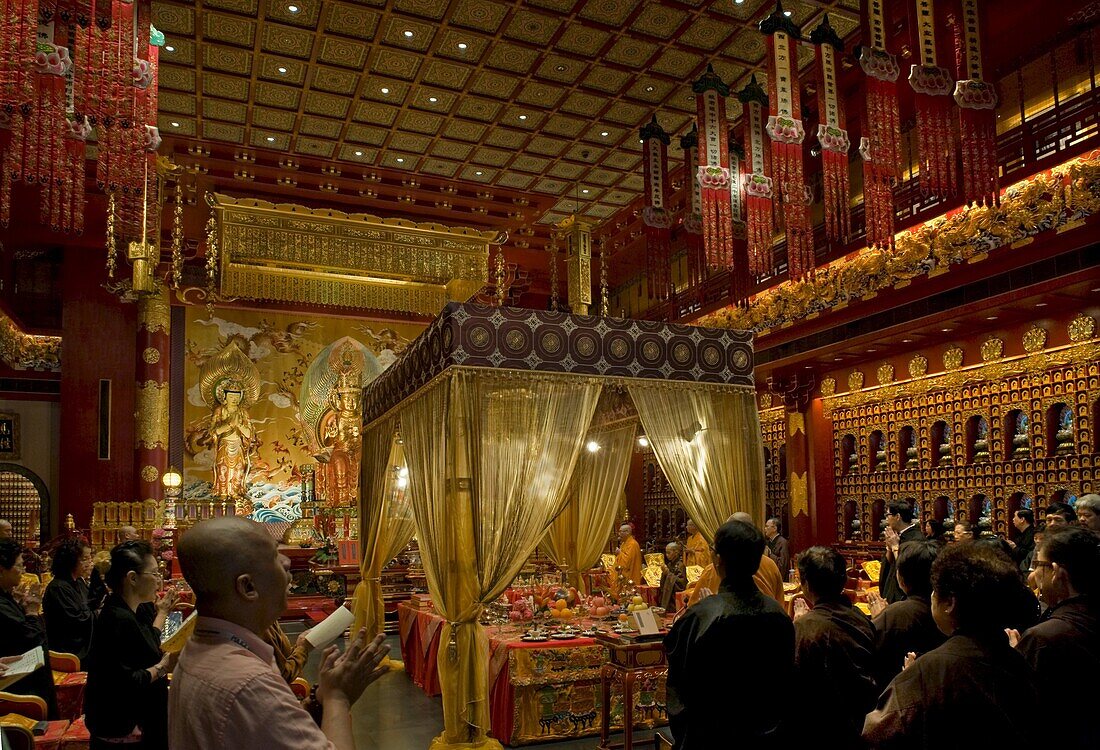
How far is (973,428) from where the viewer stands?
9367 mm

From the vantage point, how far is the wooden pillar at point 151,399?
42.9 ft

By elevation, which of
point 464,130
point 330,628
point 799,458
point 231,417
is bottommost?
point 330,628

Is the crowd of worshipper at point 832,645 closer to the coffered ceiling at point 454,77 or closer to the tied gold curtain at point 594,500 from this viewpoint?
the tied gold curtain at point 594,500

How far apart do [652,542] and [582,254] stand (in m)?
5.57

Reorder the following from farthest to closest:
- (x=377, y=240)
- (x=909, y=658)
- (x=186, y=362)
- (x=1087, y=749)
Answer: (x=186, y=362) < (x=377, y=240) < (x=909, y=658) < (x=1087, y=749)

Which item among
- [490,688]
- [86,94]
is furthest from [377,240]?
[490,688]

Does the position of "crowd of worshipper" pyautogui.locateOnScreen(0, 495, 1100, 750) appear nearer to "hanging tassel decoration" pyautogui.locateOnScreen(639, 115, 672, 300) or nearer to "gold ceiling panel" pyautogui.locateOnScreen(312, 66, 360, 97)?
"hanging tassel decoration" pyautogui.locateOnScreen(639, 115, 672, 300)

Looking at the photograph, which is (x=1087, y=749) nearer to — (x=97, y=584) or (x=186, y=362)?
(x=97, y=584)

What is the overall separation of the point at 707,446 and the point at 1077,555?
3.37 metres

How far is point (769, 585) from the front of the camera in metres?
4.91

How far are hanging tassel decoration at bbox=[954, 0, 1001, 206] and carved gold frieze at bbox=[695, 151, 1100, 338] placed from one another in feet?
2.81

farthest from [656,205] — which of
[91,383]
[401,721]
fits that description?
[91,383]

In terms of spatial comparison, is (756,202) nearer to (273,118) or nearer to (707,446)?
(707,446)

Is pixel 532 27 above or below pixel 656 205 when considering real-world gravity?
above
